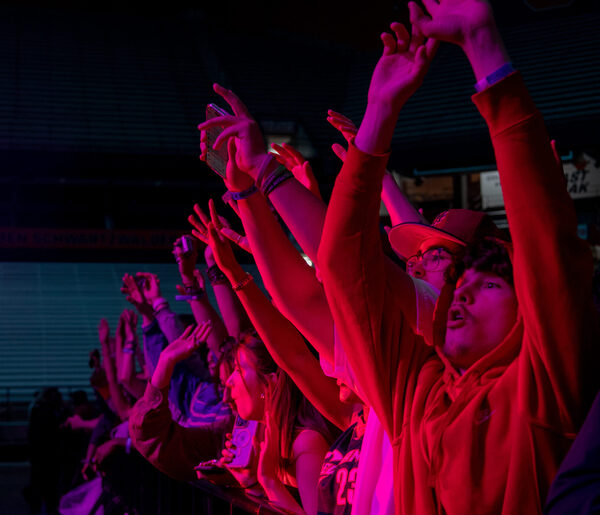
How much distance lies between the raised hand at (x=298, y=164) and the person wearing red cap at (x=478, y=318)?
2.30 ft

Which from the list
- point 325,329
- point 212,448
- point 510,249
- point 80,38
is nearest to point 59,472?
point 212,448

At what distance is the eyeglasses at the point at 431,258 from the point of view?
141 centimetres

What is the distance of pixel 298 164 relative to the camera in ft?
6.75

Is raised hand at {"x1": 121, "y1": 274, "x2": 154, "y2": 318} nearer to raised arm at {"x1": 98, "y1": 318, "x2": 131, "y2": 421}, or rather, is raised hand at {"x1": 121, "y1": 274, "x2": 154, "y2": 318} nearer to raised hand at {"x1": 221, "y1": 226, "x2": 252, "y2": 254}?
raised arm at {"x1": 98, "y1": 318, "x2": 131, "y2": 421}

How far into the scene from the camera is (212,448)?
3.17 meters

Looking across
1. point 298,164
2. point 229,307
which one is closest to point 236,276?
point 298,164

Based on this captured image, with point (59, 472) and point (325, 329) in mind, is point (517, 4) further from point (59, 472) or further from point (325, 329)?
point (325, 329)

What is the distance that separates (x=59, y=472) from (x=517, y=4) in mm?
11080

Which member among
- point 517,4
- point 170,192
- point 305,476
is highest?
point 517,4

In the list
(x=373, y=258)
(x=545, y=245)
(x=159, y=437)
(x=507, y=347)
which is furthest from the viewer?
(x=159, y=437)

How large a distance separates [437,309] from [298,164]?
0.97m

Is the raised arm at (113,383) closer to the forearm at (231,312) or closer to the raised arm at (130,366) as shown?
the raised arm at (130,366)

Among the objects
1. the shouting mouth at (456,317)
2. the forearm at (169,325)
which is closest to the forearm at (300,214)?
the shouting mouth at (456,317)

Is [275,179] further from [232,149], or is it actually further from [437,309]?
[437,309]
